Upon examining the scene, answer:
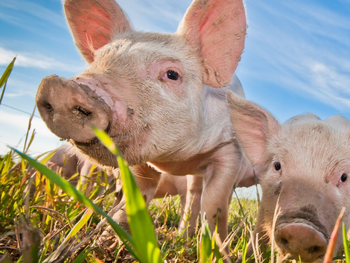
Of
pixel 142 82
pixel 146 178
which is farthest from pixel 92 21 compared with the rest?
pixel 146 178

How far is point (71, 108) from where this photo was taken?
2.11 m

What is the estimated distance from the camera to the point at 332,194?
2.49 metres

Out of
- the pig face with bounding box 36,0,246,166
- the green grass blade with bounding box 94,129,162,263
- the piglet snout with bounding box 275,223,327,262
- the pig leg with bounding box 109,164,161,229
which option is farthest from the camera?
the pig leg with bounding box 109,164,161,229

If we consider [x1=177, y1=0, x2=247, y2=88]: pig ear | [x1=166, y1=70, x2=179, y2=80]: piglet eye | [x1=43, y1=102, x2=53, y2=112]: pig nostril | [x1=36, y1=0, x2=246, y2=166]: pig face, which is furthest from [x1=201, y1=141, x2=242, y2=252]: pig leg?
[x1=43, y1=102, x2=53, y2=112]: pig nostril

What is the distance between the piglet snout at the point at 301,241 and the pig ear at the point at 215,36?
5.50 feet

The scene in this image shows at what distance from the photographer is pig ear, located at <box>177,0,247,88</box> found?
10.7ft

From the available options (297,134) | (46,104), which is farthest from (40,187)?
(297,134)

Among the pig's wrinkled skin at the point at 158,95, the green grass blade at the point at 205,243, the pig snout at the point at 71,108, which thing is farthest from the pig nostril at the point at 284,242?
the pig snout at the point at 71,108

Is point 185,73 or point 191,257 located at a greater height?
point 185,73

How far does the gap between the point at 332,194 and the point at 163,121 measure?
132 cm

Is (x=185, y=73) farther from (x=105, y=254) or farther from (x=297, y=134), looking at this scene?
(x=105, y=254)

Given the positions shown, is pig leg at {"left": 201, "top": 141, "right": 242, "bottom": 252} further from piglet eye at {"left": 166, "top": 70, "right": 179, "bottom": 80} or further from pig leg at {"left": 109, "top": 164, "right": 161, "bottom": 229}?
piglet eye at {"left": 166, "top": 70, "right": 179, "bottom": 80}

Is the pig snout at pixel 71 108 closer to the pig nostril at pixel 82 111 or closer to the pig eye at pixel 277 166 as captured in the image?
the pig nostril at pixel 82 111

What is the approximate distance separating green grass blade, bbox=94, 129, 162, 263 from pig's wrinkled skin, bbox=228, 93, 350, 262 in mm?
1087
